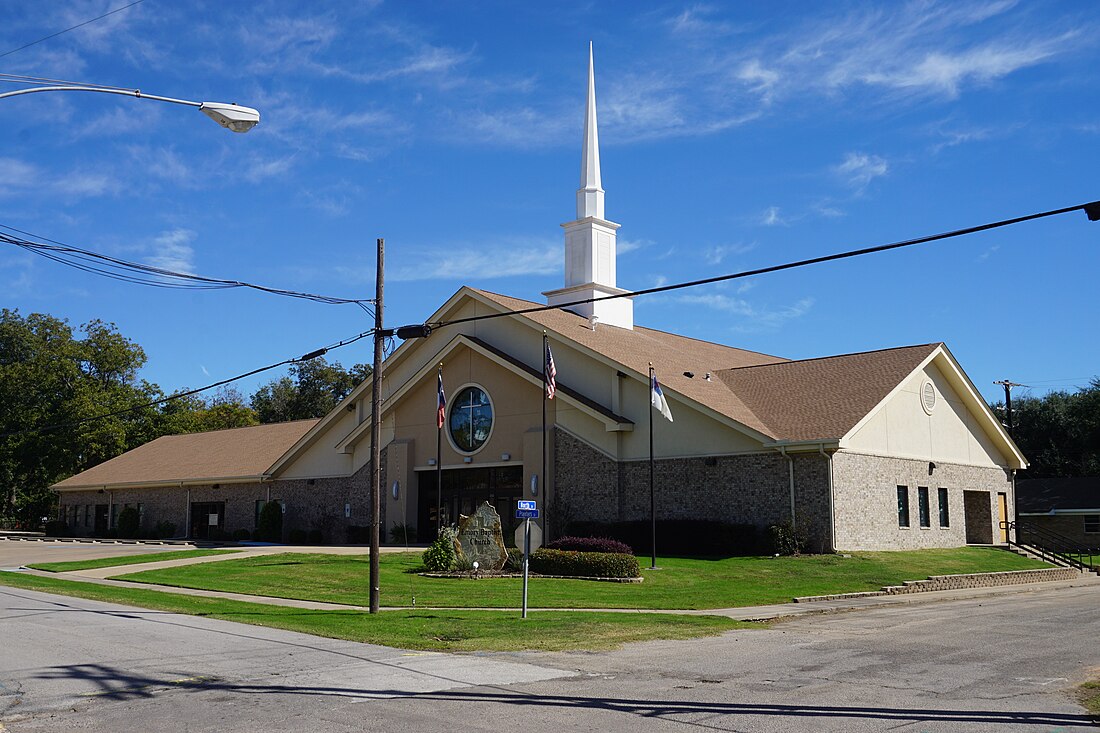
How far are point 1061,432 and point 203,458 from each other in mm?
55448

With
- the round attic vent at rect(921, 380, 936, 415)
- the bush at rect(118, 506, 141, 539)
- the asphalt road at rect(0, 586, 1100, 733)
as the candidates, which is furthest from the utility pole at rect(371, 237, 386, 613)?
the bush at rect(118, 506, 141, 539)

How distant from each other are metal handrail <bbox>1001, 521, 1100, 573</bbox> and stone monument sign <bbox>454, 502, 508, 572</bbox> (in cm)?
2255

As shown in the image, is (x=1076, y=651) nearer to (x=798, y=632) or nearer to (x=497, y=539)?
(x=798, y=632)

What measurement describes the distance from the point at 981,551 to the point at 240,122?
32238 mm

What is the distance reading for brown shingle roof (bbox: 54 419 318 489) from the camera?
5056 centimetres

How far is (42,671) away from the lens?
39.2 feet

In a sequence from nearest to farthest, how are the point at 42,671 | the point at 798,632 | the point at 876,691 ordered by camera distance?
the point at 876,691
the point at 42,671
the point at 798,632

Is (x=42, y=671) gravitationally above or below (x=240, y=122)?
below

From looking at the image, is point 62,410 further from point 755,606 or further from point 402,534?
point 755,606

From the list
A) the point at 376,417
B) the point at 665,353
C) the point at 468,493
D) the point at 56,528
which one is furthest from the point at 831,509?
the point at 56,528

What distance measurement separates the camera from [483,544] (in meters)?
27.3

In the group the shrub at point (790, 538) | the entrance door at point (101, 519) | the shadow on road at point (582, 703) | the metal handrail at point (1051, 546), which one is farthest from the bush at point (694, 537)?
the entrance door at point (101, 519)

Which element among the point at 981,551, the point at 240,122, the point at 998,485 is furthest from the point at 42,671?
the point at 998,485

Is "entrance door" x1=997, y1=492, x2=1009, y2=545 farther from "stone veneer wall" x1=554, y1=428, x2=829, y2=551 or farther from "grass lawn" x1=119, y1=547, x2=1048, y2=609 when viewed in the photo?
"stone veneer wall" x1=554, y1=428, x2=829, y2=551
